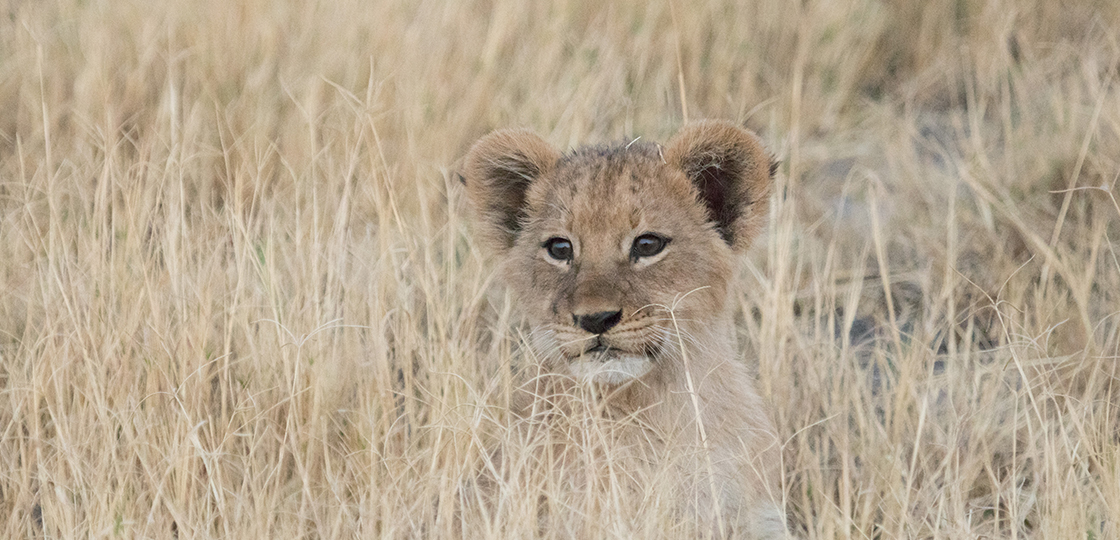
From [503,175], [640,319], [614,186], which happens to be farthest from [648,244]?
[503,175]

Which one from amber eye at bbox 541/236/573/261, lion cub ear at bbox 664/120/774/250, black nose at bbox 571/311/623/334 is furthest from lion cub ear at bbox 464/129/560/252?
black nose at bbox 571/311/623/334

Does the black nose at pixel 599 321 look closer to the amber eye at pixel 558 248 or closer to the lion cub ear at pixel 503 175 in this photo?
the amber eye at pixel 558 248

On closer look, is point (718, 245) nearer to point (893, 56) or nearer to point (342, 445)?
point (342, 445)

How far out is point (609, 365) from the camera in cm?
336

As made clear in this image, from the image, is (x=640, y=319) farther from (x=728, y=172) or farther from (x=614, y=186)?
(x=728, y=172)

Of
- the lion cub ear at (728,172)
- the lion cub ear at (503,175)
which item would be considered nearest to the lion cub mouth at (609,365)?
the lion cub ear at (728,172)

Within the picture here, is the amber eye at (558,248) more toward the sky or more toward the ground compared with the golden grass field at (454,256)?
more toward the sky

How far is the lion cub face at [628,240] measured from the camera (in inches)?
133

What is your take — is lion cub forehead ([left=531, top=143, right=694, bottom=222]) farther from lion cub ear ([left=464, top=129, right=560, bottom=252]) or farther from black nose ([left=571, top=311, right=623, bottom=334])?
black nose ([left=571, top=311, right=623, bottom=334])

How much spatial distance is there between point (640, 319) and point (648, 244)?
0.31 metres

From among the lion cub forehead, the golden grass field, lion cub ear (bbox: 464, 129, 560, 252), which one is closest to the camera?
the golden grass field

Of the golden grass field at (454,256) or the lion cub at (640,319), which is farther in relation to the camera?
the golden grass field at (454,256)

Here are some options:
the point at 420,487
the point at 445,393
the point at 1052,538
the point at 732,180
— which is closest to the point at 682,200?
the point at 732,180

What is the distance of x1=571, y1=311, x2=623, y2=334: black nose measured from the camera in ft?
10.8
